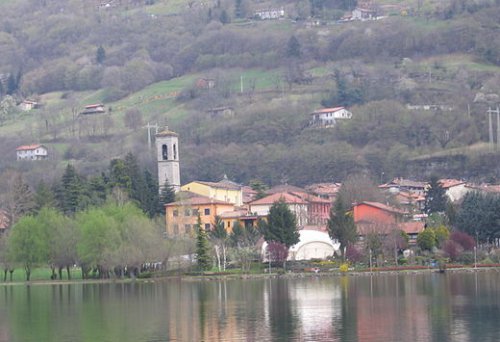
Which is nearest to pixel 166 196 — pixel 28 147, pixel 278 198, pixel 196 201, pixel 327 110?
pixel 196 201

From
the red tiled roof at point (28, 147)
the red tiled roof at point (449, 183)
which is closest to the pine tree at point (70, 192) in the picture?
the red tiled roof at point (449, 183)

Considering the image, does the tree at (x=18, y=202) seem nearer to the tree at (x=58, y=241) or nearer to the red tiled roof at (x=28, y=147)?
the tree at (x=58, y=241)

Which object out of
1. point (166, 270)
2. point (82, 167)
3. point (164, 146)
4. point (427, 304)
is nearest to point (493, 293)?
point (427, 304)

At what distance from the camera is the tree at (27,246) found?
91688 millimetres

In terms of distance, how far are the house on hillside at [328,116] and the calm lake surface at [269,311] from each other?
81.6 meters

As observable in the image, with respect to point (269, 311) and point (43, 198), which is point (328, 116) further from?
point (269, 311)

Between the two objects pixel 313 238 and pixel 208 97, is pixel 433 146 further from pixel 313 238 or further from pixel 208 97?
pixel 313 238

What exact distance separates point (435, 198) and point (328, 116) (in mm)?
46368

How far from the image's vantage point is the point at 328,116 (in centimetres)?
16550

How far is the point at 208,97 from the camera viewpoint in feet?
620

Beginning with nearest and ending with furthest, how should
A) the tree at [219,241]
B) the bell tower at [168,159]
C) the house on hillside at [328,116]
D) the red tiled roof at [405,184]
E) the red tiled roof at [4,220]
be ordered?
the tree at [219,241] < the red tiled roof at [4,220] < the bell tower at [168,159] < the red tiled roof at [405,184] < the house on hillside at [328,116]

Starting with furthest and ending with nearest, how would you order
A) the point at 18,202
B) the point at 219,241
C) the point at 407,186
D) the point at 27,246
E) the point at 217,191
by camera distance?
the point at 407,186 → the point at 217,191 → the point at 18,202 → the point at 219,241 → the point at 27,246

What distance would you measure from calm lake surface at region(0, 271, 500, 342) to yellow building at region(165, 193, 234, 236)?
2383 cm

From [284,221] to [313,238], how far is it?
2948 mm
